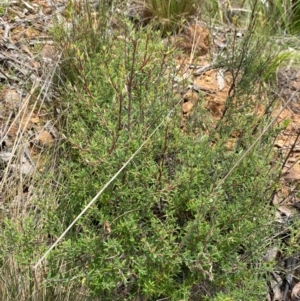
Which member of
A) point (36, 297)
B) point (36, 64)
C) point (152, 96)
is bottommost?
point (36, 297)

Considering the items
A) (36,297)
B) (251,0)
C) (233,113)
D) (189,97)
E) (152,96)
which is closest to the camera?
(36,297)

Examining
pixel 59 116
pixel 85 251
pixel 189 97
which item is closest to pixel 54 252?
pixel 85 251

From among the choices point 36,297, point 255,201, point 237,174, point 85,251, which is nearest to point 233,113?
point 237,174

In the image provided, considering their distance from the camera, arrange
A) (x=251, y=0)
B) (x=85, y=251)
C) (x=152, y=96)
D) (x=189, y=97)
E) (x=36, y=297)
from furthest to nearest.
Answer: (x=251, y=0), (x=189, y=97), (x=152, y=96), (x=36, y=297), (x=85, y=251)

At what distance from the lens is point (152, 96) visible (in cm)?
189

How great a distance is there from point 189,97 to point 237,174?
2.89 ft

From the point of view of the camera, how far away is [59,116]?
7.75 feet

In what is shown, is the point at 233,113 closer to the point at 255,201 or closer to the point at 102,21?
the point at 255,201

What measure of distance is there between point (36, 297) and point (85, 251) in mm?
292

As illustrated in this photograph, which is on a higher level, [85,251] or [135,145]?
[135,145]

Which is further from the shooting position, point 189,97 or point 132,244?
point 189,97

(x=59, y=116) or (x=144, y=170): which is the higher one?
(x=144, y=170)

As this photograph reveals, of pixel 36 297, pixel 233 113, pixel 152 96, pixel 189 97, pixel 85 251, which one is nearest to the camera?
pixel 85 251

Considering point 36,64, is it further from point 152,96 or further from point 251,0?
point 251,0
